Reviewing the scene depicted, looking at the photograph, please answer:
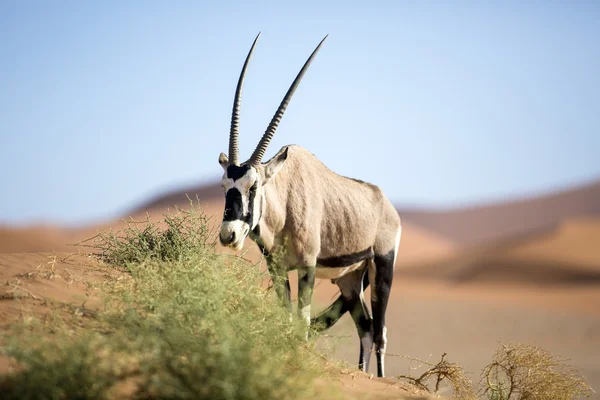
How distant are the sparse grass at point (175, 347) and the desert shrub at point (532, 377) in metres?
2.67

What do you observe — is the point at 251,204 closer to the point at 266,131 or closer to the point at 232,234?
the point at 232,234

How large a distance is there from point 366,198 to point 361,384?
2.90 meters

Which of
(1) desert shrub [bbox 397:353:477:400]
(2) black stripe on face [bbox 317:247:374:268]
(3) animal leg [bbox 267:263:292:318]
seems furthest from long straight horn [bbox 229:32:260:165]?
(1) desert shrub [bbox 397:353:477:400]

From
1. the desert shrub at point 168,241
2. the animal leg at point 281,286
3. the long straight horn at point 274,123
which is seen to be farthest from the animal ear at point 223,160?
the animal leg at point 281,286

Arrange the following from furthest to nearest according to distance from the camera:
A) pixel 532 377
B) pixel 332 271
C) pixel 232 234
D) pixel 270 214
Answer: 1. pixel 332 271
2. pixel 532 377
3. pixel 270 214
4. pixel 232 234

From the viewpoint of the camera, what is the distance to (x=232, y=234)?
245 inches

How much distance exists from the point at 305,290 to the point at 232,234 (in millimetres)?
1103

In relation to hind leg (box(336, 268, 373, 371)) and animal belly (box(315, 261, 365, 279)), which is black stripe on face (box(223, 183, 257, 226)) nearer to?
animal belly (box(315, 261, 365, 279))

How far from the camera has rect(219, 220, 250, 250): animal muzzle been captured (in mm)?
6203

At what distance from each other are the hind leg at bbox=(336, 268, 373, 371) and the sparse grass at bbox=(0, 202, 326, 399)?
269cm

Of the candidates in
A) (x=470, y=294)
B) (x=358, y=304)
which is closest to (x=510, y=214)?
(x=470, y=294)

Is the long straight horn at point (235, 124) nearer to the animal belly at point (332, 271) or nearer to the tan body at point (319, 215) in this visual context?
the tan body at point (319, 215)

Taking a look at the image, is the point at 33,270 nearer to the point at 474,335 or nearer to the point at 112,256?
the point at 112,256

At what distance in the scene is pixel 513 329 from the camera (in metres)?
23.1
